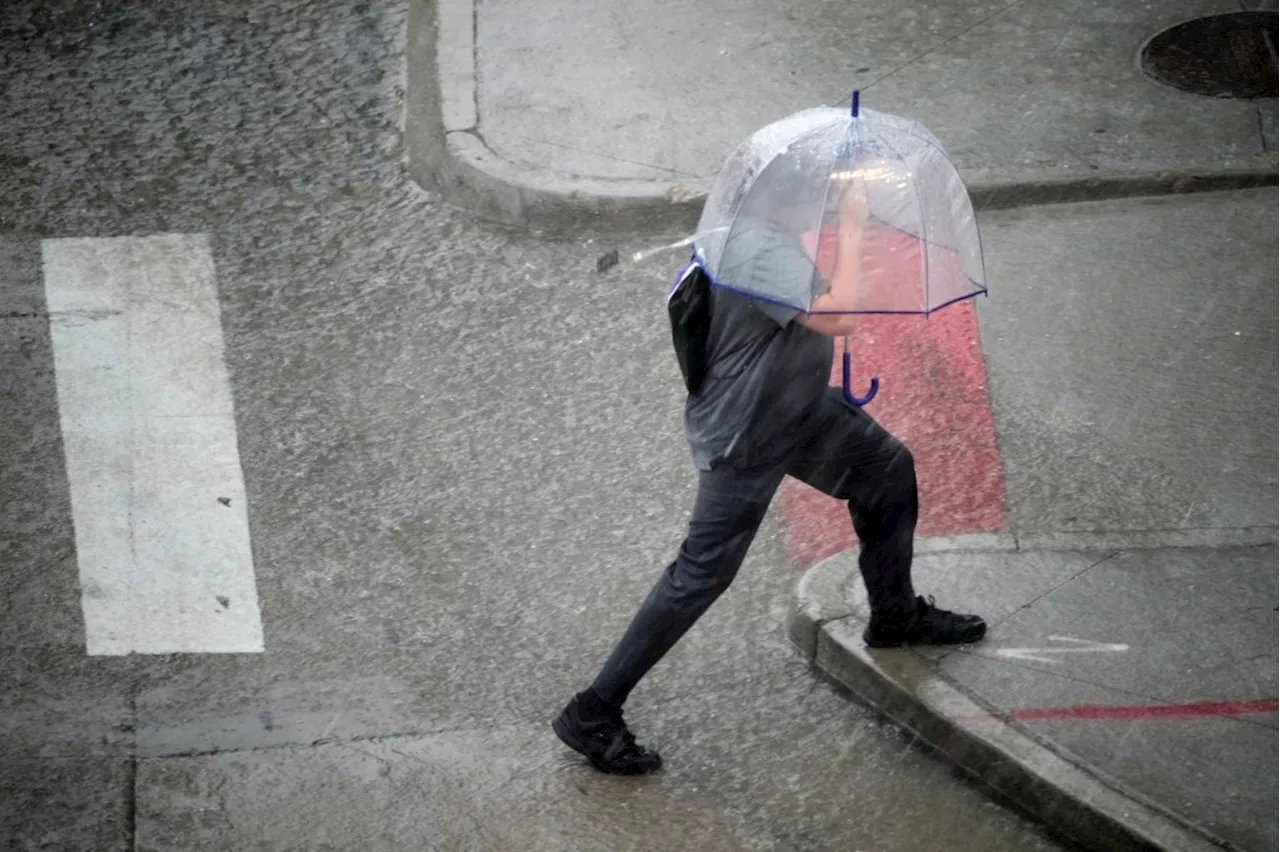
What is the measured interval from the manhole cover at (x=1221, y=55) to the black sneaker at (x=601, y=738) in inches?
193

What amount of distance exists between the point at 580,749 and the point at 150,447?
245 cm

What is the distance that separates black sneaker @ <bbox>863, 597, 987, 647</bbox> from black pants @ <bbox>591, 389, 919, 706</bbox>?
181mm

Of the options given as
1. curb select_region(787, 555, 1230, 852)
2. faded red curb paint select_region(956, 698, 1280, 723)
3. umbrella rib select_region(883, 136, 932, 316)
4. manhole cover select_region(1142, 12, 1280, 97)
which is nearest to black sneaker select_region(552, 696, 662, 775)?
curb select_region(787, 555, 1230, 852)

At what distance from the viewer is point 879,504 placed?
483 centimetres

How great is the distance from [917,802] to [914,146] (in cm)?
199

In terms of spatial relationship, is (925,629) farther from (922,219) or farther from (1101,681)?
(922,219)

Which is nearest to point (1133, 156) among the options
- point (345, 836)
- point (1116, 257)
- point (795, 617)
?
point (1116, 257)

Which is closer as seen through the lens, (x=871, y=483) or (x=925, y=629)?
(x=871, y=483)

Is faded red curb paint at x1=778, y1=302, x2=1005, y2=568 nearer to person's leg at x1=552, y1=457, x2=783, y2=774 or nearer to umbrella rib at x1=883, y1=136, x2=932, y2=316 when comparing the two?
person's leg at x1=552, y1=457, x2=783, y2=774

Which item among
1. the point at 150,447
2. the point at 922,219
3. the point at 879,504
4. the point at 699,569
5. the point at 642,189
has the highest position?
the point at 922,219

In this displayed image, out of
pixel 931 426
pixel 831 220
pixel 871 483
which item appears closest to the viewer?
pixel 831 220

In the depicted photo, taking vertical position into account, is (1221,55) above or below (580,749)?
above

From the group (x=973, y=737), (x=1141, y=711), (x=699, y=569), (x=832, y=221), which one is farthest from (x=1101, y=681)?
(x=832, y=221)

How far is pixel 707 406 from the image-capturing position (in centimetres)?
446
